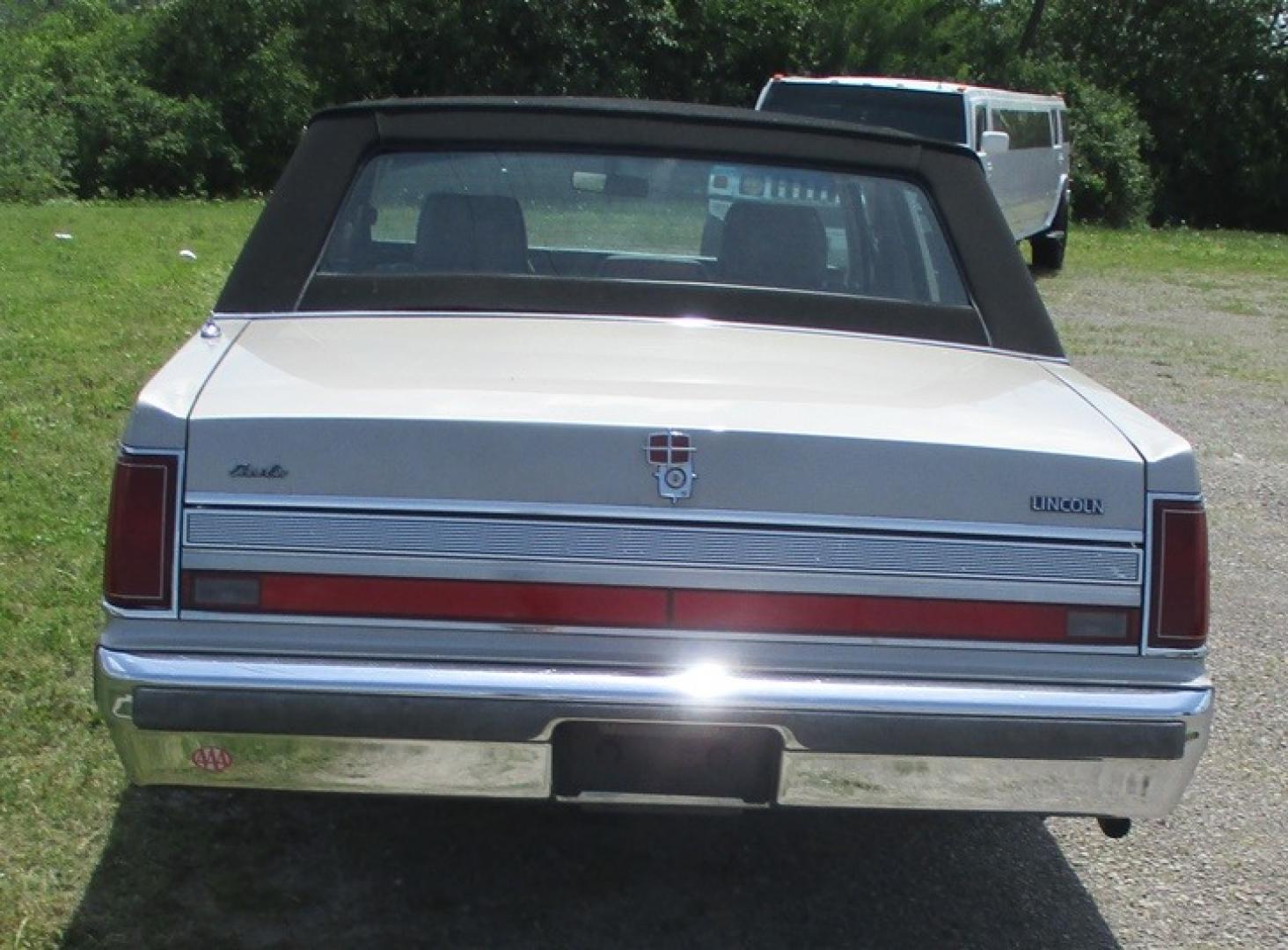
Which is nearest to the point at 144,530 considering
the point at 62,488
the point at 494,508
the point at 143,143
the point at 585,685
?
the point at 494,508

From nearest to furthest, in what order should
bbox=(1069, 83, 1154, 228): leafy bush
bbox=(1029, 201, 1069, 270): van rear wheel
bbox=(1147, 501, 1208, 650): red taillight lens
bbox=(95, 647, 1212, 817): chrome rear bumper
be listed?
bbox=(95, 647, 1212, 817): chrome rear bumper < bbox=(1147, 501, 1208, 650): red taillight lens < bbox=(1029, 201, 1069, 270): van rear wheel < bbox=(1069, 83, 1154, 228): leafy bush

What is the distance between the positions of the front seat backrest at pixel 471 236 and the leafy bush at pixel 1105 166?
84.2 feet

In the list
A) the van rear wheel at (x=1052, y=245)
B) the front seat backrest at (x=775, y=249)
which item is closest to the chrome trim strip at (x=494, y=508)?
the front seat backrest at (x=775, y=249)

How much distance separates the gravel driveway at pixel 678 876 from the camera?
3.55 metres

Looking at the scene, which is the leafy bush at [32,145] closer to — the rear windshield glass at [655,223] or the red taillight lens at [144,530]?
the rear windshield glass at [655,223]

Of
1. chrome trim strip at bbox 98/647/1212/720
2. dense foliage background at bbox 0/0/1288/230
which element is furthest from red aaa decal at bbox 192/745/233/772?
dense foliage background at bbox 0/0/1288/230

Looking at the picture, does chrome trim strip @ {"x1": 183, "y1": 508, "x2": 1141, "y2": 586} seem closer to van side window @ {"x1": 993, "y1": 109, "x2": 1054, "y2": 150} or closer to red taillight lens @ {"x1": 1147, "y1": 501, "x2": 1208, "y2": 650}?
red taillight lens @ {"x1": 1147, "y1": 501, "x2": 1208, "y2": 650}

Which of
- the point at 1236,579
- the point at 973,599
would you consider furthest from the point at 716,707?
the point at 1236,579

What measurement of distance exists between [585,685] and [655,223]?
183 cm

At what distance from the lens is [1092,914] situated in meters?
3.75

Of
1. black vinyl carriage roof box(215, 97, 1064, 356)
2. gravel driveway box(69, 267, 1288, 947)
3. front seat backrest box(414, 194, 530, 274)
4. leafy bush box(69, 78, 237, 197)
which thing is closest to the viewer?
gravel driveway box(69, 267, 1288, 947)

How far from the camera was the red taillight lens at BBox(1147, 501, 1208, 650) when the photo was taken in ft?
10.4

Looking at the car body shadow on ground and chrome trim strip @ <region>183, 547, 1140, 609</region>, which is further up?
chrome trim strip @ <region>183, 547, 1140, 609</region>

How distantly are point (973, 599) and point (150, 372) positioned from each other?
6912mm
